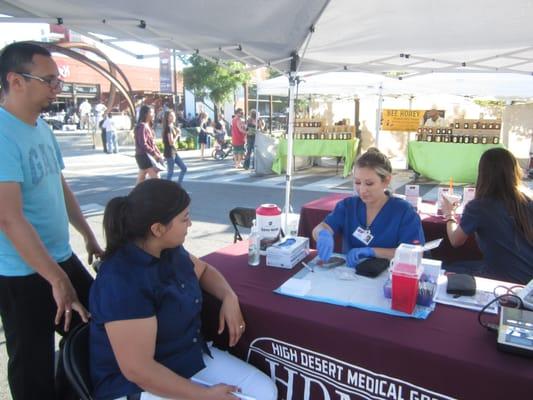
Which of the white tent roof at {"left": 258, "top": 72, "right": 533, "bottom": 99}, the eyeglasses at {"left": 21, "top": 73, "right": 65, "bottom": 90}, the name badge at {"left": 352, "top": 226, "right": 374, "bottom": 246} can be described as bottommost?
the name badge at {"left": 352, "top": 226, "right": 374, "bottom": 246}

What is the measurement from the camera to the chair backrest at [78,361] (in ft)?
4.39

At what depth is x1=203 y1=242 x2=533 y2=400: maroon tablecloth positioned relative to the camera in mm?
1241

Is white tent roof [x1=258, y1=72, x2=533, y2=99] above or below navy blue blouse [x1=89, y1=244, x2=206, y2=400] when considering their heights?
above

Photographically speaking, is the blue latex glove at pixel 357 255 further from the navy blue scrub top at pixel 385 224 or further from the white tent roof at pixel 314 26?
the white tent roof at pixel 314 26

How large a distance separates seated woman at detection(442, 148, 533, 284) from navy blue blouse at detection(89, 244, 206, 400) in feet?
5.81

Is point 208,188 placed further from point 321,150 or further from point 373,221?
point 373,221

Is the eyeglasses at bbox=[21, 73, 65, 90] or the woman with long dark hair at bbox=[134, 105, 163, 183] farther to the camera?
the woman with long dark hair at bbox=[134, 105, 163, 183]

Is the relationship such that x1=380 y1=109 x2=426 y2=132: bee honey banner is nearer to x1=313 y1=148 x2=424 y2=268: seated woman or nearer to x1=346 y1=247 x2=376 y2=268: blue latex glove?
x1=313 y1=148 x2=424 y2=268: seated woman

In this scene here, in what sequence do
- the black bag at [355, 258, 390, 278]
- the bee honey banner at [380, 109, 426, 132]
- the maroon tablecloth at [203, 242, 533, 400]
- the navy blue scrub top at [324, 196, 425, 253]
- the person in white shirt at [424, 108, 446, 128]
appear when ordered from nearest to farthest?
1. the maroon tablecloth at [203, 242, 533, 400]
2. the black bag at [355, 258, 390, 278]
3. the navy blue scrub top at [324, 196, 425, 253]
4. the person in white shirt at [424, 108, 446, 128]
5. the bee honey banner at [380, 109, 426, 132]

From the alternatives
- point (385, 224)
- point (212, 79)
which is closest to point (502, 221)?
point (385, 224)

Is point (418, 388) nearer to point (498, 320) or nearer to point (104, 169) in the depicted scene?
point (498, 320)

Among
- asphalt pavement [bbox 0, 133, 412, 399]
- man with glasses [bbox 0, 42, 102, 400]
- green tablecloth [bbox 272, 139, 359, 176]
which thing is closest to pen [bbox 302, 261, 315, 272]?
man with glasses [bbox 0, 42, 102, 400]

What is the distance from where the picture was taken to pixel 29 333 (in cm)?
159

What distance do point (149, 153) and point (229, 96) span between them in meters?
14.7
